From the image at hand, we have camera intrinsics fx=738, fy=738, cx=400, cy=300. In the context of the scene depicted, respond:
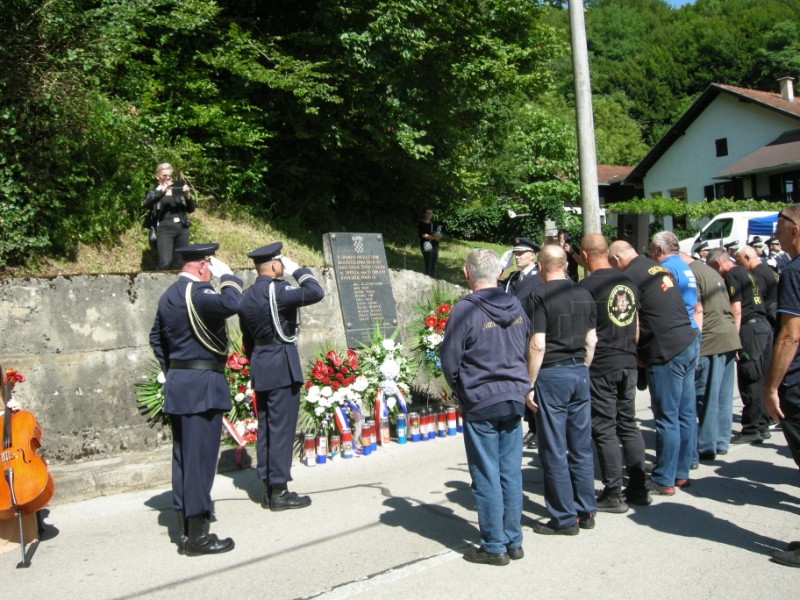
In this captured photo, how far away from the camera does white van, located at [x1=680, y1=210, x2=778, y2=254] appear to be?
67.1ft

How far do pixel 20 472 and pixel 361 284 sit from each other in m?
5.57

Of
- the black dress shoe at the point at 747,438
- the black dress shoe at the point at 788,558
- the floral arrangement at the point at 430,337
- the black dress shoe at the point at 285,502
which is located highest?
the floral arrangement at the point at 430,337

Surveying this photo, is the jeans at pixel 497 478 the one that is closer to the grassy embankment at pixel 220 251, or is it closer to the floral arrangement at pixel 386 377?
the floral arrangement at pixel 386 377

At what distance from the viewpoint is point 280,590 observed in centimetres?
440

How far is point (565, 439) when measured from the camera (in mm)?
5141

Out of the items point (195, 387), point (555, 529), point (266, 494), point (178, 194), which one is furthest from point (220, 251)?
point (555, 529)

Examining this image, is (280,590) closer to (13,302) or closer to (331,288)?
(13,302)

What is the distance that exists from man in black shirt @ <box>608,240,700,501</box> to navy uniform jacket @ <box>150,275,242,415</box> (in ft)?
10.6

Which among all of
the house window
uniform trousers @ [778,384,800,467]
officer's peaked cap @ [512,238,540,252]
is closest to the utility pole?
officer's peaked cap @ [512,238,540,252]

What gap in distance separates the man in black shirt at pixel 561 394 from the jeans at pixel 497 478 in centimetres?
49

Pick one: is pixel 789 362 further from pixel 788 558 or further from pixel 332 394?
pixel 332 394

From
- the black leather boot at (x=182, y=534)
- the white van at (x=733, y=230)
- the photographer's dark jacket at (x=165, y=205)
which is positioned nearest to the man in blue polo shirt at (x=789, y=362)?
the black leather boot at (x=182, y=534)

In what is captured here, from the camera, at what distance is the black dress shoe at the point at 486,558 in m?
→ 4.60


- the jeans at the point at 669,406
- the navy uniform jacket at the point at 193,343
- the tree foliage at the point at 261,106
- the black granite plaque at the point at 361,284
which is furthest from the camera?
the black granite plaque at the point at 361,284
